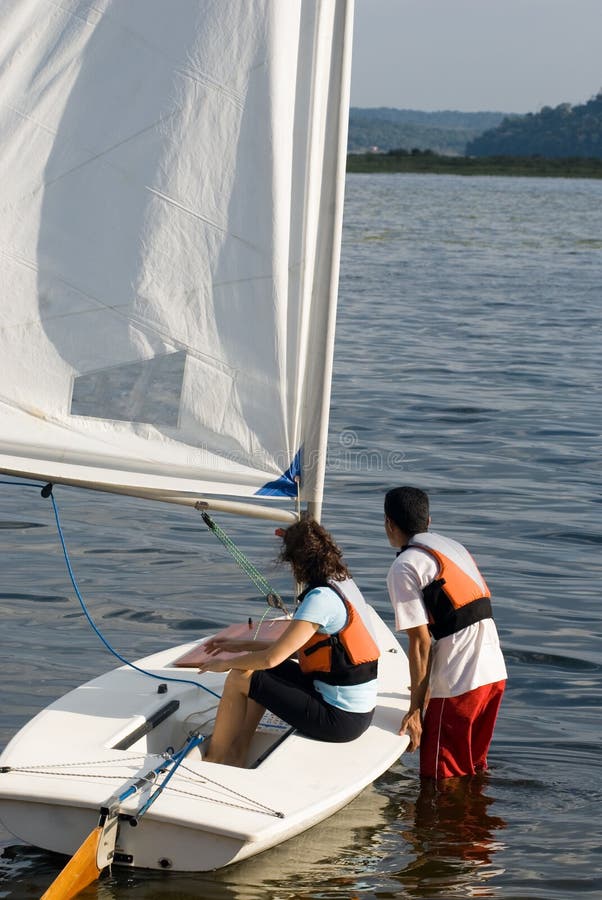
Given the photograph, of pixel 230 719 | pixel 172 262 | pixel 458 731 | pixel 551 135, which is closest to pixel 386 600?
pixel 458 731

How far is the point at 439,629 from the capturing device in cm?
552

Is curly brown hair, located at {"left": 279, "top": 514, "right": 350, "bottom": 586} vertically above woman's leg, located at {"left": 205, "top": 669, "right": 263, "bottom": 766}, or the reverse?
curly brown hair, located at {"left": 279, "top": 514, "right": 350, "bottom": 586}

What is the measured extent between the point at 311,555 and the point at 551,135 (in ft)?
591

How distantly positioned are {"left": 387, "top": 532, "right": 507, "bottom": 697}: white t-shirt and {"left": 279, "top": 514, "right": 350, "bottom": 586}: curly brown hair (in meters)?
0.28

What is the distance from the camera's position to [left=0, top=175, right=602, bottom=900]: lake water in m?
5.24

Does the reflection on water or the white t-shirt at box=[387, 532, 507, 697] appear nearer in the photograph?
the reflection on water

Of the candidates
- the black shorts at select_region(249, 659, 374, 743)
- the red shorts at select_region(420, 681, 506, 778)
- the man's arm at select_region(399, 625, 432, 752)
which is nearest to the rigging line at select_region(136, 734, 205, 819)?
the black shorts at select_region(249, 659, 374, 743)

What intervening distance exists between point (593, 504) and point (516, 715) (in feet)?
14.5

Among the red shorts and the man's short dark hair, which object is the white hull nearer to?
the red shorts

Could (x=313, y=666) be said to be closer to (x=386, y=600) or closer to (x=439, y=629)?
(x=439, y=629)

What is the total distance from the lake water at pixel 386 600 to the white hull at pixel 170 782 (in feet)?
1.08

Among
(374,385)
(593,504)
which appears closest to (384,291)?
(374,385)

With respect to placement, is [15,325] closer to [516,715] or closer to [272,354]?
[272,354]

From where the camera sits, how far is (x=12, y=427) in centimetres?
551
